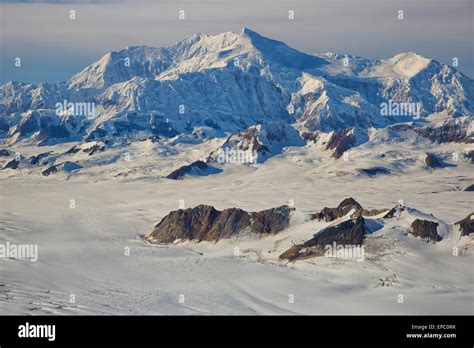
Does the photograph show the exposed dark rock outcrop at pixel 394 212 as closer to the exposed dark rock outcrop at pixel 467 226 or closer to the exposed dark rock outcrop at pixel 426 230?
the exposed dark rock outcrop at pixel 426 230

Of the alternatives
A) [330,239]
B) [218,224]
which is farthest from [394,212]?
[218,224]

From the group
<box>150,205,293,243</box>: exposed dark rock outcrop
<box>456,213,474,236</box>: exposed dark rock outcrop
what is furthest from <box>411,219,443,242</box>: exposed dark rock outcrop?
<box>150,205,293,243</box>: exposed dark rock outcrop

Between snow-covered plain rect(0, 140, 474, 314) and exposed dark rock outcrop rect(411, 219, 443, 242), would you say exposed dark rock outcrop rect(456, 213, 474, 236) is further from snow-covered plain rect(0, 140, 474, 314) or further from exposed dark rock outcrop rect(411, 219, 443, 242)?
exposed dark rock outcrop rect(411, 219, 443, 242)

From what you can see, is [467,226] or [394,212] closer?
[467,226]

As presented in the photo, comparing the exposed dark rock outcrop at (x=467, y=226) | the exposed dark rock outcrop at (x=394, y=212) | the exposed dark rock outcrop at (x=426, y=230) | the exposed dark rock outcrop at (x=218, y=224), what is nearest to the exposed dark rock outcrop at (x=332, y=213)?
the exposed dark rock outcrop at (x=394, y=212)

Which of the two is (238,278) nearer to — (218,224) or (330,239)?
(330,239)

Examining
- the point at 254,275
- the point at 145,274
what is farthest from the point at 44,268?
the point at 254,275
